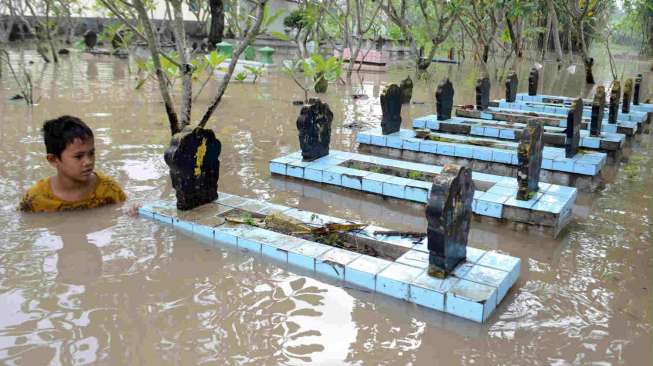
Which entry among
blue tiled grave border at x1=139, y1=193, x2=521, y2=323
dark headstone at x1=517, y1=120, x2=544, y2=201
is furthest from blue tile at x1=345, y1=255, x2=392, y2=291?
dark headstone at x1=517, y1=120, x2=544, y2=201

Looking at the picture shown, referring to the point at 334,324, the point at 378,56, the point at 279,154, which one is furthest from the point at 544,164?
the point at 378,56

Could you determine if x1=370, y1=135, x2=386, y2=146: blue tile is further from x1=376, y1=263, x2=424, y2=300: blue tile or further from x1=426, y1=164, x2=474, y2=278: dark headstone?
x1=376, y1=263, x2=424, y2=300: blue tile

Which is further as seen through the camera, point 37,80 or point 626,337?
point 37,80

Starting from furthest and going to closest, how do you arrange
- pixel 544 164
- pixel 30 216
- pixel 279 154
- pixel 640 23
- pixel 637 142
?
pixel 640 23
pixel 637 142
pixel 279 154
pixel 544 164
pixel 30 216

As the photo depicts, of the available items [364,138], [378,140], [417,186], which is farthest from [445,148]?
[417,186]

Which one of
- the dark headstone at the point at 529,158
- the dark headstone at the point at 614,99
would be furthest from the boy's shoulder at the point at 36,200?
the dark headstone at the point at 614,99

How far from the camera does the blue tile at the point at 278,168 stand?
6.52 m

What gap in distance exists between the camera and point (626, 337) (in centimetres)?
325

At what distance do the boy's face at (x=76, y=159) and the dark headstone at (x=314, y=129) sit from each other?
2515 mm

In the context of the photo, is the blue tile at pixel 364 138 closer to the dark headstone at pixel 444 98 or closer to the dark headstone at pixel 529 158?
the dark headstone at pixel 444 98

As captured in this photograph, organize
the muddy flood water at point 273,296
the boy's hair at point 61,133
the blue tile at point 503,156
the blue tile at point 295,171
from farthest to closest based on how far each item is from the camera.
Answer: the blue tile at point 503,156 < the blue tile at point 295,171 < the boy's hair at point 61,133 < the muddy flood water at point 273,296

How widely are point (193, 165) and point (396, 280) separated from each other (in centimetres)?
216

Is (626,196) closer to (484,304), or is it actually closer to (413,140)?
(413,140)

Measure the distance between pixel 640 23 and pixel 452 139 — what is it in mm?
28801
